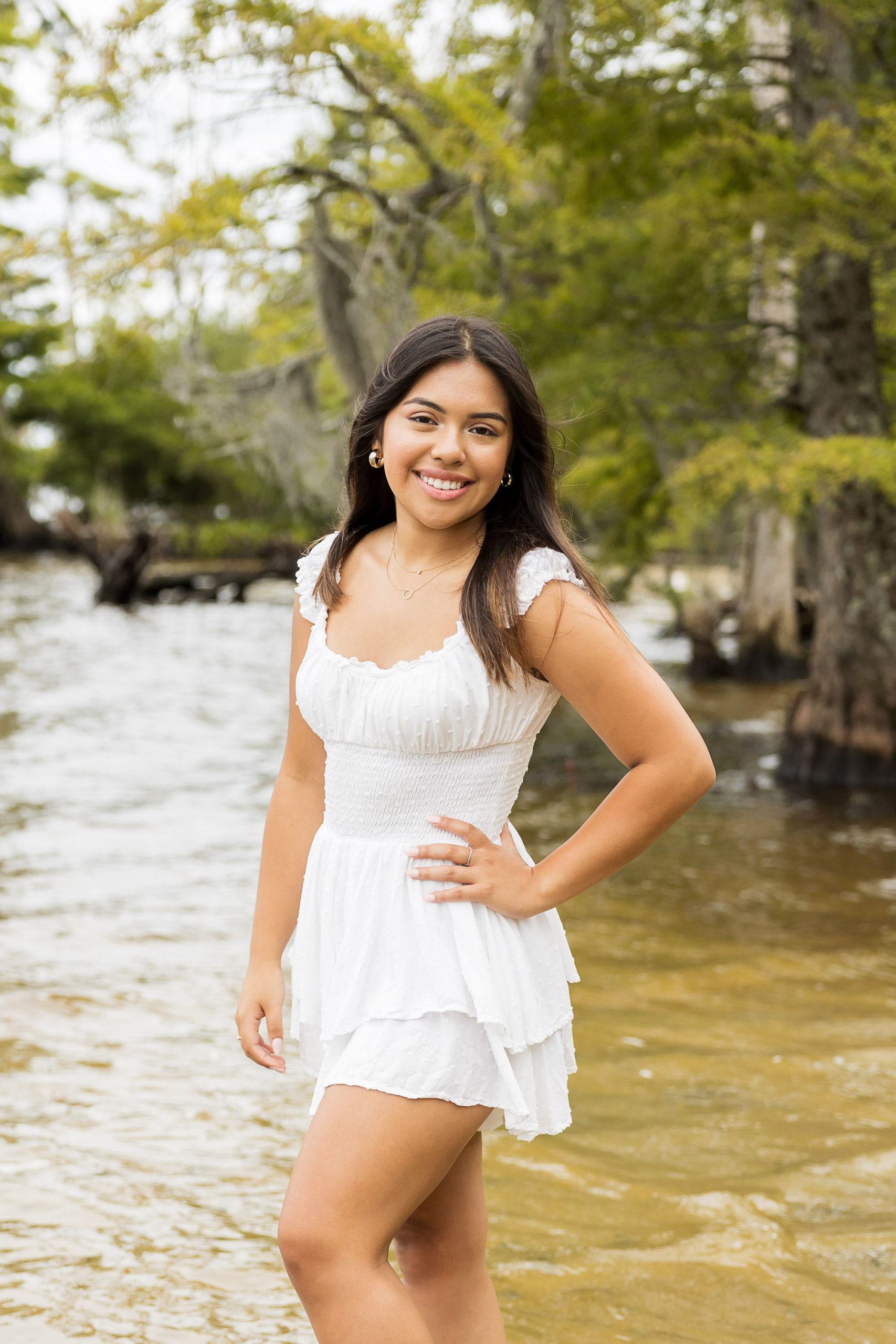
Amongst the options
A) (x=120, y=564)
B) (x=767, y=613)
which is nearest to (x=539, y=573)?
(x=767, y=613)

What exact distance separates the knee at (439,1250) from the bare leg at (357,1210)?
0.28 meters

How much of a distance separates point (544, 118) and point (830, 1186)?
8218mm

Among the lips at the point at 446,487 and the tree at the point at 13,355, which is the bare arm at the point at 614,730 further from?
the tree at the point at 13,355

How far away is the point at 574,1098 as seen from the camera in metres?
4.44

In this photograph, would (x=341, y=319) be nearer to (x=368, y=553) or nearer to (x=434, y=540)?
(x=368, y=553)

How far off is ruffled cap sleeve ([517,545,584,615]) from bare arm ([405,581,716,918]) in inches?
0.5

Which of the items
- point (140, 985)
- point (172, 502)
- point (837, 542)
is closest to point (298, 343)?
point (837, 542)

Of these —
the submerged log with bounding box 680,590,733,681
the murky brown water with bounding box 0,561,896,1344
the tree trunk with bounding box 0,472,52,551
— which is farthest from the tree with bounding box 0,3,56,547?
the murky brown water with bounding box 0,561,896,1344

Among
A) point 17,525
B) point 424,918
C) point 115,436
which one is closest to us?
point 424,918

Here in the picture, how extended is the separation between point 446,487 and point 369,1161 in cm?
103

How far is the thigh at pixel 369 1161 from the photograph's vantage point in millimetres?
1887

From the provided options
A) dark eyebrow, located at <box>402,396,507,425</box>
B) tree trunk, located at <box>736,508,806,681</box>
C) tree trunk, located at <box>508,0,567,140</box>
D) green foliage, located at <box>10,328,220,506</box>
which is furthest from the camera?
green foliage, located at <box>10,328,220,506</box>

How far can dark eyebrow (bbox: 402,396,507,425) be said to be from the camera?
2223 millimetres

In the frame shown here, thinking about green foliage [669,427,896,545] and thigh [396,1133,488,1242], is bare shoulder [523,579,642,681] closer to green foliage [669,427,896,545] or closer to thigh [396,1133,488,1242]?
thigh [396,1133,488,1242]
